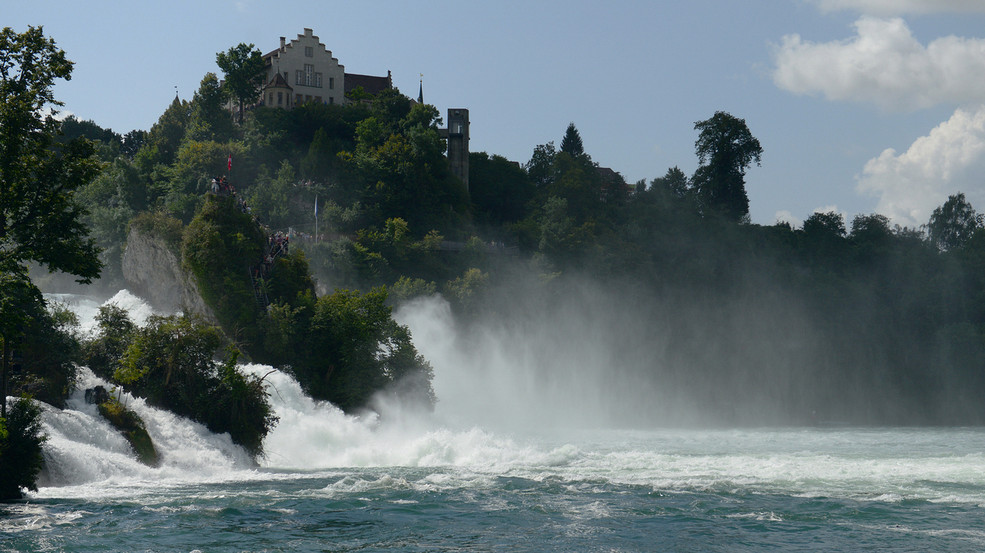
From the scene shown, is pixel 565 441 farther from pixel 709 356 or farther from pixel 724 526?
pixel 709 356

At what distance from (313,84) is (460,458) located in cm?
7705

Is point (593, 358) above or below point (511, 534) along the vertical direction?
above

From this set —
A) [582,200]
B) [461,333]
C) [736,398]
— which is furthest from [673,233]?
[461,333]

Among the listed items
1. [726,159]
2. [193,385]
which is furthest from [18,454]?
[726,159]

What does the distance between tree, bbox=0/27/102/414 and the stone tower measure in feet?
241

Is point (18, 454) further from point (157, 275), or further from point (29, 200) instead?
point (157, 275)

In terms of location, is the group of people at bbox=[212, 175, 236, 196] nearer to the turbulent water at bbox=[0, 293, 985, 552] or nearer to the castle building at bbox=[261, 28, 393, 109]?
the turbulent water at bbox=[0, 293, 985, 552]

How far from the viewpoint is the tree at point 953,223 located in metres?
135

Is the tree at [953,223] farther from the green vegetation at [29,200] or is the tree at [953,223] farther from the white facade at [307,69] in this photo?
the green vegetation at [29,200]

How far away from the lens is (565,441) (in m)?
59.6

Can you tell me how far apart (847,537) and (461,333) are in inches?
2139

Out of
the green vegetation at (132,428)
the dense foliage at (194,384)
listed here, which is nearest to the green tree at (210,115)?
the dense foliage at (194,384)

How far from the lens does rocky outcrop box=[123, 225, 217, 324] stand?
59.9 m

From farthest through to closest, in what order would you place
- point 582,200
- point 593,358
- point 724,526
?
point 582,200
point 593,358
point 724,526
